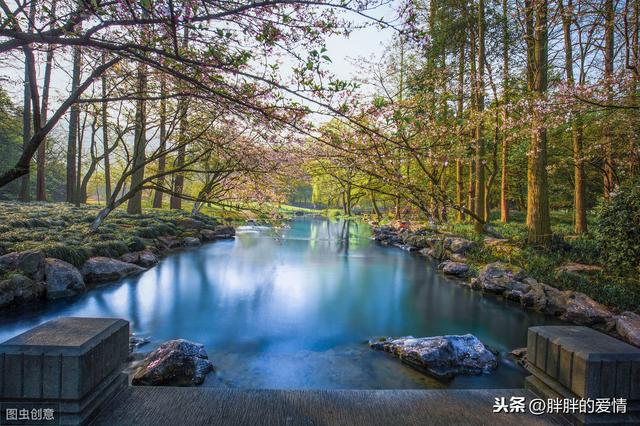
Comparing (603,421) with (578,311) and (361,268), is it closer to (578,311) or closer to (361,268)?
(578,311)

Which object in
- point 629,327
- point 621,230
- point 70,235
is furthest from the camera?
point 70,235

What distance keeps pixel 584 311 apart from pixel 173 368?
7245 mm

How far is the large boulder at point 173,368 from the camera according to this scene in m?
3.92

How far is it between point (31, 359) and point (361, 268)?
1080 centimetres

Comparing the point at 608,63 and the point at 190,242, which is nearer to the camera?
the point at 608,63

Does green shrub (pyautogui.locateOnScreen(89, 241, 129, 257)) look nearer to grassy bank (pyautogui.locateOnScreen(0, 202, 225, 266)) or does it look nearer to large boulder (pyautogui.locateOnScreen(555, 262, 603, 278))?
grassy bank (pyautogui.locateOnScreen(0, 202, 225, 266))

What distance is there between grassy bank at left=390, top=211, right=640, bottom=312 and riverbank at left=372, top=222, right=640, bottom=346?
0.13 feet

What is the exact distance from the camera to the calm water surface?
15.3ft

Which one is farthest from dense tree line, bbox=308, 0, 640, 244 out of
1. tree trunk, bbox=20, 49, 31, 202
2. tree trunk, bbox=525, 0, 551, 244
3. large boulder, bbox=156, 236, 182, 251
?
tree trunk, bbox=20, 49, 31, 202

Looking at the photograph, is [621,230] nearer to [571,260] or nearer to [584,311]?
[584,311]

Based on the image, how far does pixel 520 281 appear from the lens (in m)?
8.26

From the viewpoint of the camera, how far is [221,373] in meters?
4.57

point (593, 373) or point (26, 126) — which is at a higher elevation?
point (26, 126)

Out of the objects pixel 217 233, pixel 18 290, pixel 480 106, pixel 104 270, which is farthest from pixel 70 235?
pixel 480 106
